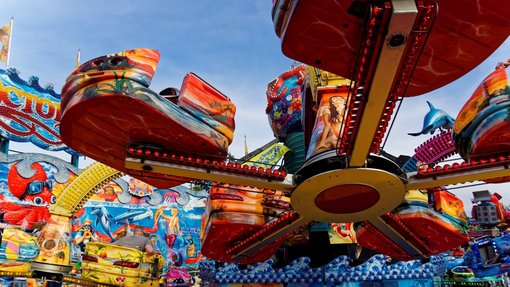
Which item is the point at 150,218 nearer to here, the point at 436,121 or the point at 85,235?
the point at 85,235

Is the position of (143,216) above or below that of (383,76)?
above

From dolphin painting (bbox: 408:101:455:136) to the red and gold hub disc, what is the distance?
742 inches

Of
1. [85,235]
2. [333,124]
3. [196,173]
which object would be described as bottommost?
[196,173]

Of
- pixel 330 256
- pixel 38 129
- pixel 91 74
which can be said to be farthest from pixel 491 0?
pixel 38 129

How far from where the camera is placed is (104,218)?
3606 cm

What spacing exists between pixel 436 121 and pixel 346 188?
20.8 meters

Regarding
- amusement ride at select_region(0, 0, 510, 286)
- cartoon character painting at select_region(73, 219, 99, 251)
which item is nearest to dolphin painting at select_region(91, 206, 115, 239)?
cartoon character painting at select_region(73, 219, 99, 251)

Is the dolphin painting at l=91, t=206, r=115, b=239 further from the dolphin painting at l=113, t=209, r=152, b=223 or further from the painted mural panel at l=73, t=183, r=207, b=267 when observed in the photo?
the dolphin painting at l=113, t=209, r=152, b=223

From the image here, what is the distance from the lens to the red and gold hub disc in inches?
330

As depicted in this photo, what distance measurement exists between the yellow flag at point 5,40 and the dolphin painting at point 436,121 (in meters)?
32.5

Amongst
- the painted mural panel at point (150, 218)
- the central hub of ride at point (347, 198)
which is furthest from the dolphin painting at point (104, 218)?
the central hub of ride at point (347, 198)

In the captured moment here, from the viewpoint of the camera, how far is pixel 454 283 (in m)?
21.8

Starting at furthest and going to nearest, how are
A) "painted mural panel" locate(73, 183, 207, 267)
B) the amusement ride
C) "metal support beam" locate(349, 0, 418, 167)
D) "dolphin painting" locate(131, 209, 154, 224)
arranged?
1. "dolphin painting" locate(131, 209, 154, 224)
2. "painted mural panel" locate(73, 183, 207, 267)
3. the amusement ride
4. "metal support beam" locate(349, 0, 418, 167)

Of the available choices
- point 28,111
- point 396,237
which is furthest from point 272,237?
point 28,111
